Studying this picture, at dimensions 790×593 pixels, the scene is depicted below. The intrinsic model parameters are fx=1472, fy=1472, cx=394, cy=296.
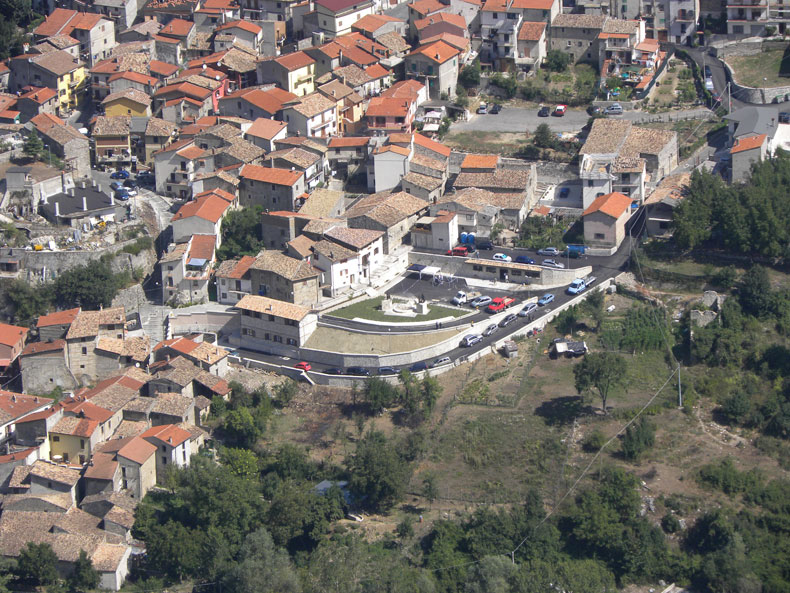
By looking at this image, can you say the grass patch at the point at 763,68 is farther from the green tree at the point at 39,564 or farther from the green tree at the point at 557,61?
the green tree at the point at 39,564

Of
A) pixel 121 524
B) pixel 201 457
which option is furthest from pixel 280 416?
pixel 121 524

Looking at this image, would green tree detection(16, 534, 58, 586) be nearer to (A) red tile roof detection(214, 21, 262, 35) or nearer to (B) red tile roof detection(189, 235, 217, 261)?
(B) red tile roof detection(189, 235, 217, 261)

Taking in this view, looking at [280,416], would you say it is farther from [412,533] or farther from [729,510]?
[729,510]

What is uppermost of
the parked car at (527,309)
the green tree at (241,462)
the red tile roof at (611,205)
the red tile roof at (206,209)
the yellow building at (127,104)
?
the yellow building at (127,104)

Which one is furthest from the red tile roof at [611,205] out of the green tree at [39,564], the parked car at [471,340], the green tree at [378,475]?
the green tree at [39,564]

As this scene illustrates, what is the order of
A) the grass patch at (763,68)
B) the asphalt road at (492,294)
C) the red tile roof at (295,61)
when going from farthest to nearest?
1. the red tile roof at (295,61)
2. the grass patch at (763,68)
3. the asphalt road at (492,294)

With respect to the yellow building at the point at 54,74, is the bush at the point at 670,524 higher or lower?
lower

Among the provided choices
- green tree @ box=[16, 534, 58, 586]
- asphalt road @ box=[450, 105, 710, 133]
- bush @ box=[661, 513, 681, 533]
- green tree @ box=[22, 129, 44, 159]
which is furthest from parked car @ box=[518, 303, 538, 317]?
green tree @ box=[22, 129, 44, 159]

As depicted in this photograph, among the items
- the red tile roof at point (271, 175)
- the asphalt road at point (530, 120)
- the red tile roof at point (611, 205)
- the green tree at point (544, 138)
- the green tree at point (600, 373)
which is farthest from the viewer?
the asphalt road at point (530, 120)
